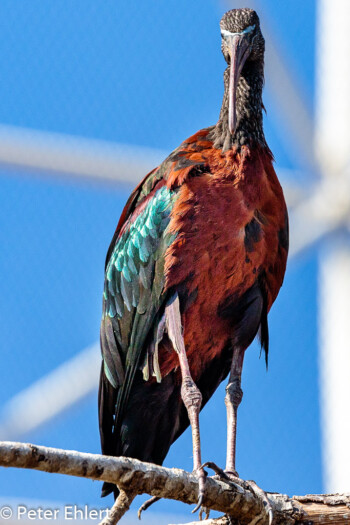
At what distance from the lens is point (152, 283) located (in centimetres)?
613

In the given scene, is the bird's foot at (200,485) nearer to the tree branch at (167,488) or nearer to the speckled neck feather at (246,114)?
the tree branch at (167,488)

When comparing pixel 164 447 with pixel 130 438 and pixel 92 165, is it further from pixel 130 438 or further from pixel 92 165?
pixel 92 165

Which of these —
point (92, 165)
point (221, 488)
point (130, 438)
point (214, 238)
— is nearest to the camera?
point (221, 488)

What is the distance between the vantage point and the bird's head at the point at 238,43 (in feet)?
20.4

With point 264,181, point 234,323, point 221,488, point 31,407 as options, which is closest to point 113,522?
point 221,488

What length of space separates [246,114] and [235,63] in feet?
1.04

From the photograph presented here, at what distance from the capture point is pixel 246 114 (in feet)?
20.8

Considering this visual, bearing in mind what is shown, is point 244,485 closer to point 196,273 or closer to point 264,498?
point 264,498

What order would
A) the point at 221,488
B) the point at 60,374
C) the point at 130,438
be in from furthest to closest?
the point at 60,374 → the point at 130,438 → the point at 221,488

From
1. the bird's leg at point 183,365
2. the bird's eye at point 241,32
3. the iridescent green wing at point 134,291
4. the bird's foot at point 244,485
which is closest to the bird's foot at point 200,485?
the bird's foot at point 244,485

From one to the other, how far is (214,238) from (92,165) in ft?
11.0

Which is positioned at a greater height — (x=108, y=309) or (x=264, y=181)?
(x=264, y=181)

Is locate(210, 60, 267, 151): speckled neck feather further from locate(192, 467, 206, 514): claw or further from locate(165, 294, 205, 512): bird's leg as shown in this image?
locate(192, 467, 206, 514): claw

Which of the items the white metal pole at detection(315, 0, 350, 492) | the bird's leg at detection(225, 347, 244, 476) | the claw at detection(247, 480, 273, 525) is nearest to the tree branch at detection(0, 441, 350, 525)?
the claw at detection(247, 480, 273, 525)
